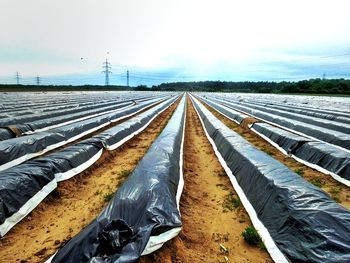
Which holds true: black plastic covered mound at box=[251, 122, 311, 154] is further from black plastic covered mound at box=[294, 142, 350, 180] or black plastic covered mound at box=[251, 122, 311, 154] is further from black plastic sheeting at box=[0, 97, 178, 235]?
black plastic sheeting at box=[0, 97, 178, 235]

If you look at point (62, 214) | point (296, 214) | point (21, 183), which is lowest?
point (62, 214)

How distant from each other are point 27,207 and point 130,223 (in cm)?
214

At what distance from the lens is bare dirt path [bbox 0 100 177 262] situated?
371 cm

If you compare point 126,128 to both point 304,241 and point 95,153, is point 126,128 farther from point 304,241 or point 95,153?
point 304,241

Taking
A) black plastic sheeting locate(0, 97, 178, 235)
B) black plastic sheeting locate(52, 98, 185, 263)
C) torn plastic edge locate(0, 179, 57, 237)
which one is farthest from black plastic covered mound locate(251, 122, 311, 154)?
torn plastic edge locate(0, 179, 57, 237)

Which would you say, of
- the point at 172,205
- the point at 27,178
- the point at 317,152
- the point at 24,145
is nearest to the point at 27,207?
the point at 27,178

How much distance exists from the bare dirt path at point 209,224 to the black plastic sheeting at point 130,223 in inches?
9.9

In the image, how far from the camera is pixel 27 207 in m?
4.57

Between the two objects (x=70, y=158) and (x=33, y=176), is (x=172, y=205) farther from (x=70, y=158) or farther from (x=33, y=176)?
(x=70, y=158)

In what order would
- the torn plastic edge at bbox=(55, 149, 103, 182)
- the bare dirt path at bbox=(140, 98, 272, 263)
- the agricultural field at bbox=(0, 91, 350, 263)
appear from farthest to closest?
the torn plastic edge at bbox=(55, 149, 103, 182) < the bare dirt path at bbox=(140, 98, 272, 263) < the agricultural field at bbox=(0, 91, 350, 263)

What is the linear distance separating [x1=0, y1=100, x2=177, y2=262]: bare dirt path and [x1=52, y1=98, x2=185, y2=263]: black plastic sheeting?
2.70 feet

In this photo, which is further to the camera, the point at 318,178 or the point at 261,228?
the point at 318,178

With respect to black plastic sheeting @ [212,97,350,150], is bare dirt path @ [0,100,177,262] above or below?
below

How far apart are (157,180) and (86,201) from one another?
5.26 ft
